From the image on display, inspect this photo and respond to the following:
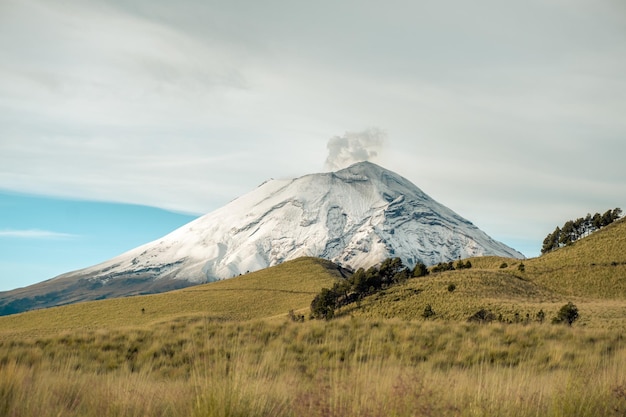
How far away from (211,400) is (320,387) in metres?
1.69

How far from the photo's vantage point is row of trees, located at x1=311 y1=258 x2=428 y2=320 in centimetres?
6506

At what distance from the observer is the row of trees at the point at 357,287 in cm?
6506

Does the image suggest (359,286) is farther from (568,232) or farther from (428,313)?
(568,232)

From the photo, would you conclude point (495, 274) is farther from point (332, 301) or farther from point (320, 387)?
point (320, 387)

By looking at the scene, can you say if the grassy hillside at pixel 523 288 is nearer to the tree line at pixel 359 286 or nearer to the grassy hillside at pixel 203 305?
the tree line at pixel 359 286

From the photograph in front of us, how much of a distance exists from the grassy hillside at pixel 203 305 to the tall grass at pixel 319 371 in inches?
2541

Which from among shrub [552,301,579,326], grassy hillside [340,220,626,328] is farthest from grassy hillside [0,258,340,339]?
shrub [552,301,579,326]

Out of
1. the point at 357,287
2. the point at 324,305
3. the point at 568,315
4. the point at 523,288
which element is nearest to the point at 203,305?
the point at 324,305

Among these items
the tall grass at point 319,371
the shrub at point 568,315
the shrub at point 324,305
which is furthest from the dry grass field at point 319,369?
the shrub at point 324,305

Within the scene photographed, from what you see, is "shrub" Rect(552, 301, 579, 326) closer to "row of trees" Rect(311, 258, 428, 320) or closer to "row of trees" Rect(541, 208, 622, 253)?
"row of trees" Rect(311, 258, 428, 320)

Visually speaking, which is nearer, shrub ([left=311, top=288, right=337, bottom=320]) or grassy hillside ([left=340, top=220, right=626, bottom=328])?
grassy hillside ([left=340, top=220, right=626, bottom=328])

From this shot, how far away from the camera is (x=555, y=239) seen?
332ft

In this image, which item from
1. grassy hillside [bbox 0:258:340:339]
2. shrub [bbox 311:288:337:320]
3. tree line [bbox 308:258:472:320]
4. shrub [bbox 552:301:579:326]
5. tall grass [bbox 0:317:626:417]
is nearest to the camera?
tall grass [bbox 0:317:626:417]

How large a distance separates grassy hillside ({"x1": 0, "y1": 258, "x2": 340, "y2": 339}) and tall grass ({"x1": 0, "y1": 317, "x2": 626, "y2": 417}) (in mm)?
64537
